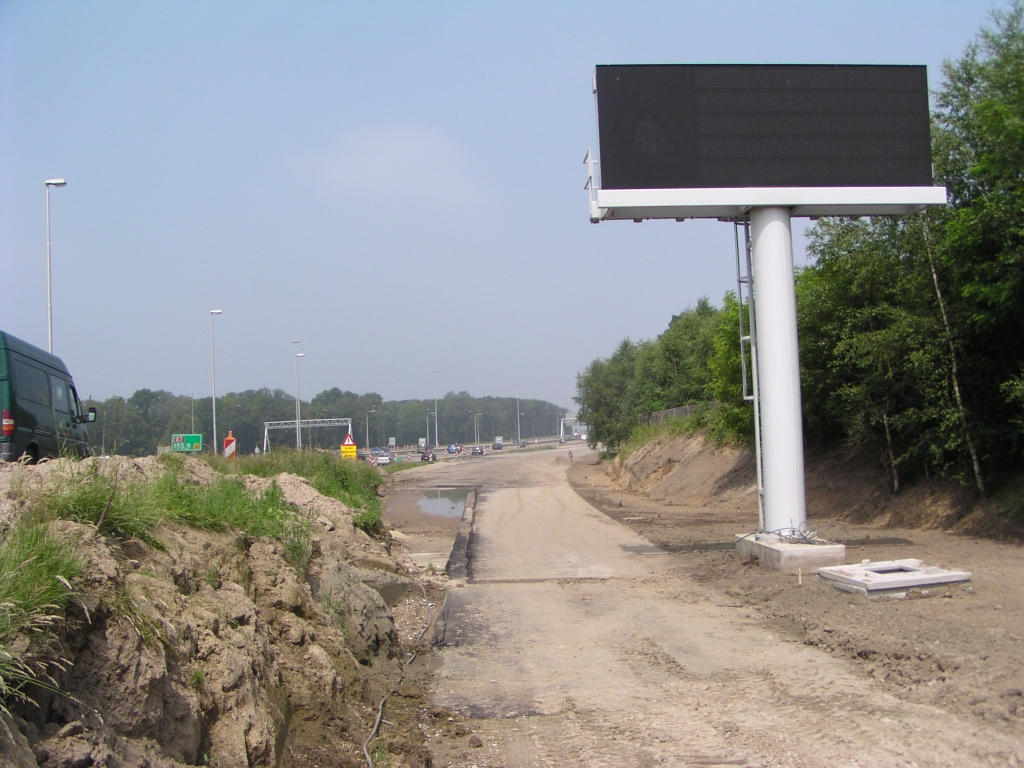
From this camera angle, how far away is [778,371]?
13203mm

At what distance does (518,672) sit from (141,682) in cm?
429

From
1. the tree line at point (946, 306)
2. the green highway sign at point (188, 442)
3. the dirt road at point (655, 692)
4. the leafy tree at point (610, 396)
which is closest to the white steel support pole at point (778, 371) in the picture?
the dirt road at point (655, 692)

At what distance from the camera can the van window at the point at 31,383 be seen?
12.7 m

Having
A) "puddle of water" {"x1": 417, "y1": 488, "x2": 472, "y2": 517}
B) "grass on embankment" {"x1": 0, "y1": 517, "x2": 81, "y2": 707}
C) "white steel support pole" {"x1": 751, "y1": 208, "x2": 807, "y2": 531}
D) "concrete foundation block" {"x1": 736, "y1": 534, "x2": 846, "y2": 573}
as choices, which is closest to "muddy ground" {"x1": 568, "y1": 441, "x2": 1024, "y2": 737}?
"concrete foundation block" {"x1": 736, "y1": 534, "x2": 846, "y2": 573}

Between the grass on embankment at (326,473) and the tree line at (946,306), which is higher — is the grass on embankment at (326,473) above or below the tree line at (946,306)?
below

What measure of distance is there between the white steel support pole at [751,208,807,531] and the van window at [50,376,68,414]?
1174 cm

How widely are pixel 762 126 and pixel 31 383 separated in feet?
39.8

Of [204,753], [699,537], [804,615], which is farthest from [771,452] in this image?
[204,753]

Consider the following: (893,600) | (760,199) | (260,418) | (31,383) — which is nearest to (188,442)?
(31,383)

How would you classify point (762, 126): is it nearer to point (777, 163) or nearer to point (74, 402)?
point (777, 163)

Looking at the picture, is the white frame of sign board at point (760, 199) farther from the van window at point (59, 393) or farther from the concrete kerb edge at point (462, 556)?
the van window at point (59, 393)

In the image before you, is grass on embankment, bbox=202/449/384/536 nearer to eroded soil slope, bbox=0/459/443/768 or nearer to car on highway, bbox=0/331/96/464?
car on highway, bbox=0/331/96/464

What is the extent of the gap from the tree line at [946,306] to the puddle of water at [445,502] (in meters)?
13.5

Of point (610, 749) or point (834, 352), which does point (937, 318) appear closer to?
point (834, 352)
